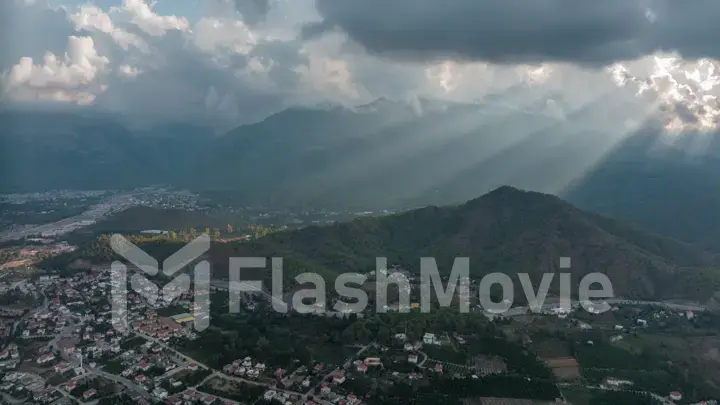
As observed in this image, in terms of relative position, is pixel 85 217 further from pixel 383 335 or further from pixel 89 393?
pixel 383 335

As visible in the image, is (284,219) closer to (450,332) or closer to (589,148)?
(450,332)

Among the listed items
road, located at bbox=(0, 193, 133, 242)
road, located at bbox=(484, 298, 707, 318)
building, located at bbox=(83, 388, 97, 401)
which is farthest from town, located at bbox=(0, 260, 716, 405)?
road, located at bbox=(0, 193, 133, 242)

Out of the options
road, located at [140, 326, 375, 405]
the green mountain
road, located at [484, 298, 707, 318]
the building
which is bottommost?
the building

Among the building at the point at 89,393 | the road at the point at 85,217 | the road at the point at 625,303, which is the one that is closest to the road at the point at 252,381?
the building at the point at 89,393

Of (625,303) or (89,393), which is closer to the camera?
(89,393)

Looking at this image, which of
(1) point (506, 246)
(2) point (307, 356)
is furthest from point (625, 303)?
(2) point (307, 356)

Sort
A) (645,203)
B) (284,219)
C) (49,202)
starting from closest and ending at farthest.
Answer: (645,203), (284,219), (49,202)

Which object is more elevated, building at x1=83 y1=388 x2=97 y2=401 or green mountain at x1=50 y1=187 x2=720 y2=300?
green mountain at x1=50 y1=187 x2=720 y2=300

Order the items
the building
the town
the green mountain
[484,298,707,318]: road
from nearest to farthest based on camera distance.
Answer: the building, the town, [484,298,707,318]: road, the green mountain

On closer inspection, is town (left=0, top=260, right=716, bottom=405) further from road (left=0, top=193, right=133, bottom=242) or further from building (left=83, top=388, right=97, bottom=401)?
road (left=0, top=193, right=133, bottom=242)

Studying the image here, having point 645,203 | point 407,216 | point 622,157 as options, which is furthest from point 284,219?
point 622,157

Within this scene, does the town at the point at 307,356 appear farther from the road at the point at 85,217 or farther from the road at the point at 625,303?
the road at the point at 85,217
